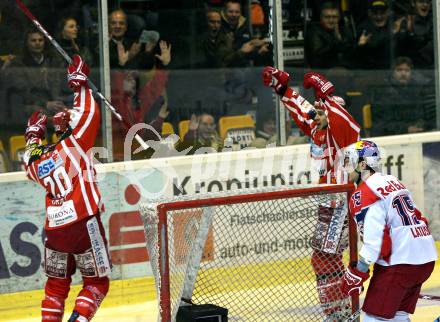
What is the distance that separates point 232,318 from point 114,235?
199cm

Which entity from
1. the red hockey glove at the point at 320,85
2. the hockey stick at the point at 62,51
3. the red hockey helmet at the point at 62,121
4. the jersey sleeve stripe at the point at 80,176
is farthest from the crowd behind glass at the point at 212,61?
the red hockey glove at the point at 320,85

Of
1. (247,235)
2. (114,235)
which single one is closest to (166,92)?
(114,235)

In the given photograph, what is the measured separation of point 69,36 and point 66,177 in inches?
76.9

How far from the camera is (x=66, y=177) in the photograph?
8180 millimetres

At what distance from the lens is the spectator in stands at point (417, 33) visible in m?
11.4

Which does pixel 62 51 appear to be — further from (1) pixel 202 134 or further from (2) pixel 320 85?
(2) pixel 320 85

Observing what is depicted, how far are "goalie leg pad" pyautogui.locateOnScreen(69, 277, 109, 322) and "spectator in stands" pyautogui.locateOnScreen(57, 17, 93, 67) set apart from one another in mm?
2253

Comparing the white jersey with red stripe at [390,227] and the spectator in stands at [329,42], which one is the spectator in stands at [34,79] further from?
the white jersey with red stripe at [390,227]

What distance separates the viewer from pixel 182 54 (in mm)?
10328

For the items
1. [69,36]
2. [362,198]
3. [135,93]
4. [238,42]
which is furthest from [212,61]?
[362,198]

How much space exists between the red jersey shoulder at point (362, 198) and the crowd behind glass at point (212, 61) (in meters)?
3.49

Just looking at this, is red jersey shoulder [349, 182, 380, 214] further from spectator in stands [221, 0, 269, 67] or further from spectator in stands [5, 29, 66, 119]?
spectator in stands [221, 0, 269, 67]

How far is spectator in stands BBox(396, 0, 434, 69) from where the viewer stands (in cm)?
1136

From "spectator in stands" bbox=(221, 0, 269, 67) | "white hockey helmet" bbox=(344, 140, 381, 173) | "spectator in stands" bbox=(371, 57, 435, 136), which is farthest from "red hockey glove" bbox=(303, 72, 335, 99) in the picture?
"spectator in stands" bbox=(371, 57, 435, 136)
